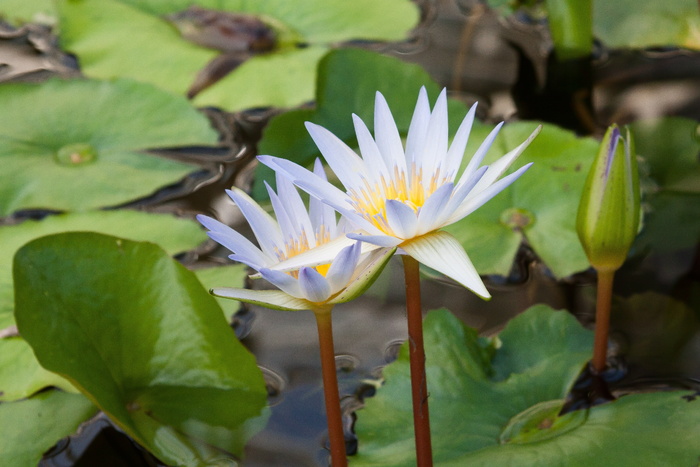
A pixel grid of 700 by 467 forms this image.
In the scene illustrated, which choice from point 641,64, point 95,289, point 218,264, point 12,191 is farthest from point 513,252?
point 12,191

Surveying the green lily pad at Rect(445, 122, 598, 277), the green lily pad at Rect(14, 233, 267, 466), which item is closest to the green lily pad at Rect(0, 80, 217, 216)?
the green lily pad at Rect(14, 233, 267, 466)

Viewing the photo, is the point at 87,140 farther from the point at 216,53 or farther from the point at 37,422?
the point at 37,422

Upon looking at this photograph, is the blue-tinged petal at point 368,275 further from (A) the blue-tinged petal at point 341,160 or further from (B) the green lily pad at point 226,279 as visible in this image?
(B) the green lily pad at point 226,279

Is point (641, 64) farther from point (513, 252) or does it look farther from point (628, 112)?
point (513, 252)

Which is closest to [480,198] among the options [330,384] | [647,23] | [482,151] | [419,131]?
[482,151]

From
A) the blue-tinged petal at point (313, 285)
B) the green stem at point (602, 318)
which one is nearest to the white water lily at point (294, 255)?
the blue-tinged petal at point (313, 285)

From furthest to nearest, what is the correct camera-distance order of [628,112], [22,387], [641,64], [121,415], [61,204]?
[641,64], [628,112], [61,204], [22,387], [121,415]
